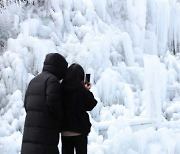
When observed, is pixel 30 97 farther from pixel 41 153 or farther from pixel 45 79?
pixel 41 153

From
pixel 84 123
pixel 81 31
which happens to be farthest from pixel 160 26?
pixel 84 123

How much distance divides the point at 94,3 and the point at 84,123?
342 inches

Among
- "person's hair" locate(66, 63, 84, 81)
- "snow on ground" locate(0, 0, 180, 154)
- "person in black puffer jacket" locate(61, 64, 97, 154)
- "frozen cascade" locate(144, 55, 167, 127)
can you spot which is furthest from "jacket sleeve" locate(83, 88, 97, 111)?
"frozen cascade" locate(144, 55, 167, 127)

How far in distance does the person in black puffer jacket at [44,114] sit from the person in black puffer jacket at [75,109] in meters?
0.11

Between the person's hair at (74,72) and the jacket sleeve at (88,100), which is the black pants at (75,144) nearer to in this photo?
the jacket sleeve at (88,100)

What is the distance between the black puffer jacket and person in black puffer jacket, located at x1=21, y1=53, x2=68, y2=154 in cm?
10

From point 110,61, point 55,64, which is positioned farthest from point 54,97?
point 110,61

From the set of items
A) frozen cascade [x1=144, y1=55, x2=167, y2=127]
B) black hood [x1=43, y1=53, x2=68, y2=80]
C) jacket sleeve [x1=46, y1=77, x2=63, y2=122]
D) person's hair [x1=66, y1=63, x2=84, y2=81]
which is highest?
black hood [x1=43, y1=53, x2=68, y2=80]

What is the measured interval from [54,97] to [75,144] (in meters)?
0.49

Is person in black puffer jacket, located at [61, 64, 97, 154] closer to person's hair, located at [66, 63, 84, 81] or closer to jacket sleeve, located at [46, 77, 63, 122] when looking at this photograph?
person's hair, located at [66, 63, 84, 81]

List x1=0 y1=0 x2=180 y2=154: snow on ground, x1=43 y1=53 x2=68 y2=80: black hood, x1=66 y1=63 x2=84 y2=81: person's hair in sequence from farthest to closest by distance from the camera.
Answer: x1=0 y1=0 x2=180 y2=154: snow on ground → x1=66 y1=63 x2=84 y2=81: person's hair → x1=43 y1=53 x2=68 y2=80: black hood

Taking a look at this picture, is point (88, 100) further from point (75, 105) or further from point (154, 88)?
point (154, 88)

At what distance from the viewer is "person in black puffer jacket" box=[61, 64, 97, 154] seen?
2842mm

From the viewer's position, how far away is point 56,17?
10227 mm
